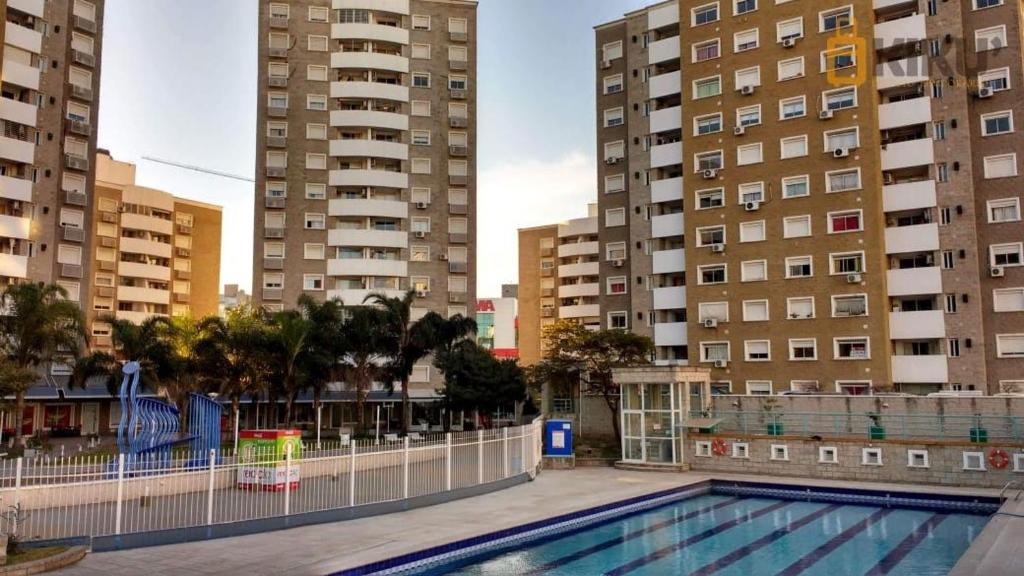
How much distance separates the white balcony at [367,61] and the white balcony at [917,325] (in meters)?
39.7

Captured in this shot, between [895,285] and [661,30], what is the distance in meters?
22.3

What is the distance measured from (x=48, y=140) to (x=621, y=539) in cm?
4755

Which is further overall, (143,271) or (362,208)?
(143,271)

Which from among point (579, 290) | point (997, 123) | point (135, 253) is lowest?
point (579, 290)

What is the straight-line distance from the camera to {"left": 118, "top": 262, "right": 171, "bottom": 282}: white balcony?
2694 inches

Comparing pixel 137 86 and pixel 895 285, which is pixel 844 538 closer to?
pixel 895 285

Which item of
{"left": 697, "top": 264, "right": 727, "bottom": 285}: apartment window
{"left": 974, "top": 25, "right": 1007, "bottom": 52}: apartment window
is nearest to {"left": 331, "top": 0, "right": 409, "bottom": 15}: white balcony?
{"left": 697, "top": 264, "right": 727, "bottom": 285}: apartment window

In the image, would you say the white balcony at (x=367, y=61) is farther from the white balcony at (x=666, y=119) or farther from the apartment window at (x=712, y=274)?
the apartment window at (x=712, y=274)

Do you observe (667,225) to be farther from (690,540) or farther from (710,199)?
(690,540)

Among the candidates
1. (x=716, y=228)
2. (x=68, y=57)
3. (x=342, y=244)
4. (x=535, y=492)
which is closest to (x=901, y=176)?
(x=716, y=228)

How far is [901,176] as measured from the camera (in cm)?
4062

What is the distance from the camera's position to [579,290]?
8769cm

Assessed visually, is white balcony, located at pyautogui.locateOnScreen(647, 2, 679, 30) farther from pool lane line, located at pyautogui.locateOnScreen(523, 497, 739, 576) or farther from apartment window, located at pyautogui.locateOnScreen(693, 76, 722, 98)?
pool lane line, located at pyautogui.locateOnScreen(523, 497, 739, 576)

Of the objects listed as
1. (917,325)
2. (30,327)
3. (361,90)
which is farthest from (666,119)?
(30,327)
